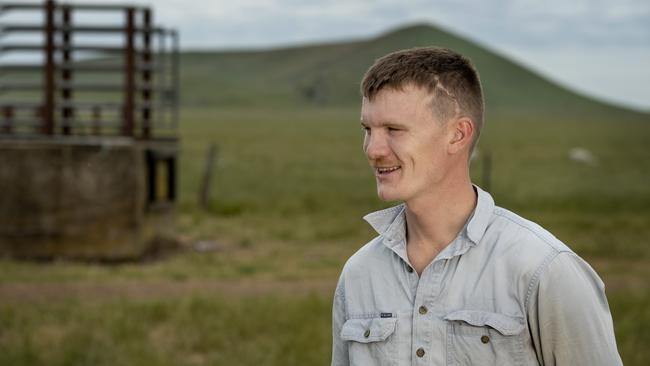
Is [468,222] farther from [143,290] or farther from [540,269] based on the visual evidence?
[143,290]

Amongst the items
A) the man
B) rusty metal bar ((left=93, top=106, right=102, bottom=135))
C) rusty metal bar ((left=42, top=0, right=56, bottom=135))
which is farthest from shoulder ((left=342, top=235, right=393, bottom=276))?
rusty metal bar ((left=42, top=0, right=56, bottom=135))

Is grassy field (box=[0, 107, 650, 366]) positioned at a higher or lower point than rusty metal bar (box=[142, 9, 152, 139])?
lower

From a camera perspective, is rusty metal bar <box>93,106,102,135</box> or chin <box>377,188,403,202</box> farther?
rusty metal bar <box>93,106,102,135</box>

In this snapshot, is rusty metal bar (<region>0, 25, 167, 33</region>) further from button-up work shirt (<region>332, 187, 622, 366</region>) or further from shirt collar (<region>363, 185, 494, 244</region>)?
button-up work shirt (<region>332, 187, 622, 366</region>)

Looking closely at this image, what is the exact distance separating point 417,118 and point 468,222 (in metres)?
0.27

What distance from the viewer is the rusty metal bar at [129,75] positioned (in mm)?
15719

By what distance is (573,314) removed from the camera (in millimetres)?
2283

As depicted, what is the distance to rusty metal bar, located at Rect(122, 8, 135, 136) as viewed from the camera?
15.7 m

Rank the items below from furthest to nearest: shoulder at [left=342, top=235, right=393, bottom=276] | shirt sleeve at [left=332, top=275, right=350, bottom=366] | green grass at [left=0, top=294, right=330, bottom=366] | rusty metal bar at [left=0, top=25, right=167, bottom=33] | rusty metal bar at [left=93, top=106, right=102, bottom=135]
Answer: rusty metal bar at [left=93, top=106, right=102, bottom=135]
rusty metal bar at [left=0, top=25, right=167, bottom=33]
green grass at [left=0, top=294, right=330, bottom=366]
shirt sleeve at [left=332, top=275, right=350, bottom=366]
shoulder at [left=342, top=235, right=393, bottom=276]

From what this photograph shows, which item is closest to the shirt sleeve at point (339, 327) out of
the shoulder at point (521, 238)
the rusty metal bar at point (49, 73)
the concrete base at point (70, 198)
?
the shoulder at point (521, 238)

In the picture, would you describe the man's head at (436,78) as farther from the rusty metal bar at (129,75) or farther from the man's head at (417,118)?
the rusty metal bar at (129,75)

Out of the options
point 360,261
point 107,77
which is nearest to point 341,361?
point 360,261

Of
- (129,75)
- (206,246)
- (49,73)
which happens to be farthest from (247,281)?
(49,73)

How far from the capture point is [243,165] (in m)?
41.3
